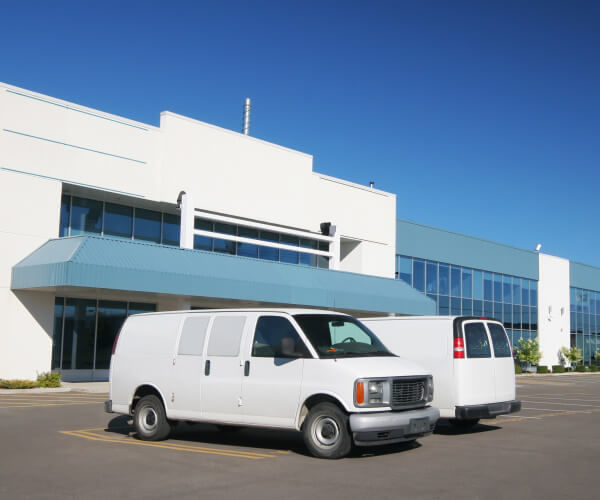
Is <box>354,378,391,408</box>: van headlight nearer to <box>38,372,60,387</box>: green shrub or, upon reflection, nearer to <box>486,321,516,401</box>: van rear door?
<box>486,321,516,401</box>: van rear door

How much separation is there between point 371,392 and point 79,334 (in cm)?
1884

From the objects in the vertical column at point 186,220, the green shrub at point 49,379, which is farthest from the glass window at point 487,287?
the green shrub at point 49,379

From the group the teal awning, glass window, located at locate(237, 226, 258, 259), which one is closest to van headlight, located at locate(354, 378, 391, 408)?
the teal awning

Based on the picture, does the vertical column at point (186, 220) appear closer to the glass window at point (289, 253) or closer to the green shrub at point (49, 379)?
the glass window at point (289, 253)

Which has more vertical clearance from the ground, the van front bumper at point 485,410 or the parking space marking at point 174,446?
the van front bumper at point 485,410

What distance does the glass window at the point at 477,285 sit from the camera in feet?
159

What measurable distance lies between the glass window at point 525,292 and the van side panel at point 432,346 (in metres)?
42.8

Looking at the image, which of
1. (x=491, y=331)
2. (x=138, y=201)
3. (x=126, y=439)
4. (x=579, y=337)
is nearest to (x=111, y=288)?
(x=138, y=201)

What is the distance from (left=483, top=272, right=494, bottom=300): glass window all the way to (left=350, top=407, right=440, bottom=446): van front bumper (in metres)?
41.0

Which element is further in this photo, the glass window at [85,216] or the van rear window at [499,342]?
the glass window at [85,216]

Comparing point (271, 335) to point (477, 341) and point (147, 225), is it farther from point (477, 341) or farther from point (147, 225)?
point (147, 225)

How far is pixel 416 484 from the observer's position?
26.1 feet

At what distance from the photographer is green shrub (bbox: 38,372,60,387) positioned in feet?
74.9

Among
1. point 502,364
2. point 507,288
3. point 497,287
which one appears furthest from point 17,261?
point 507,288
